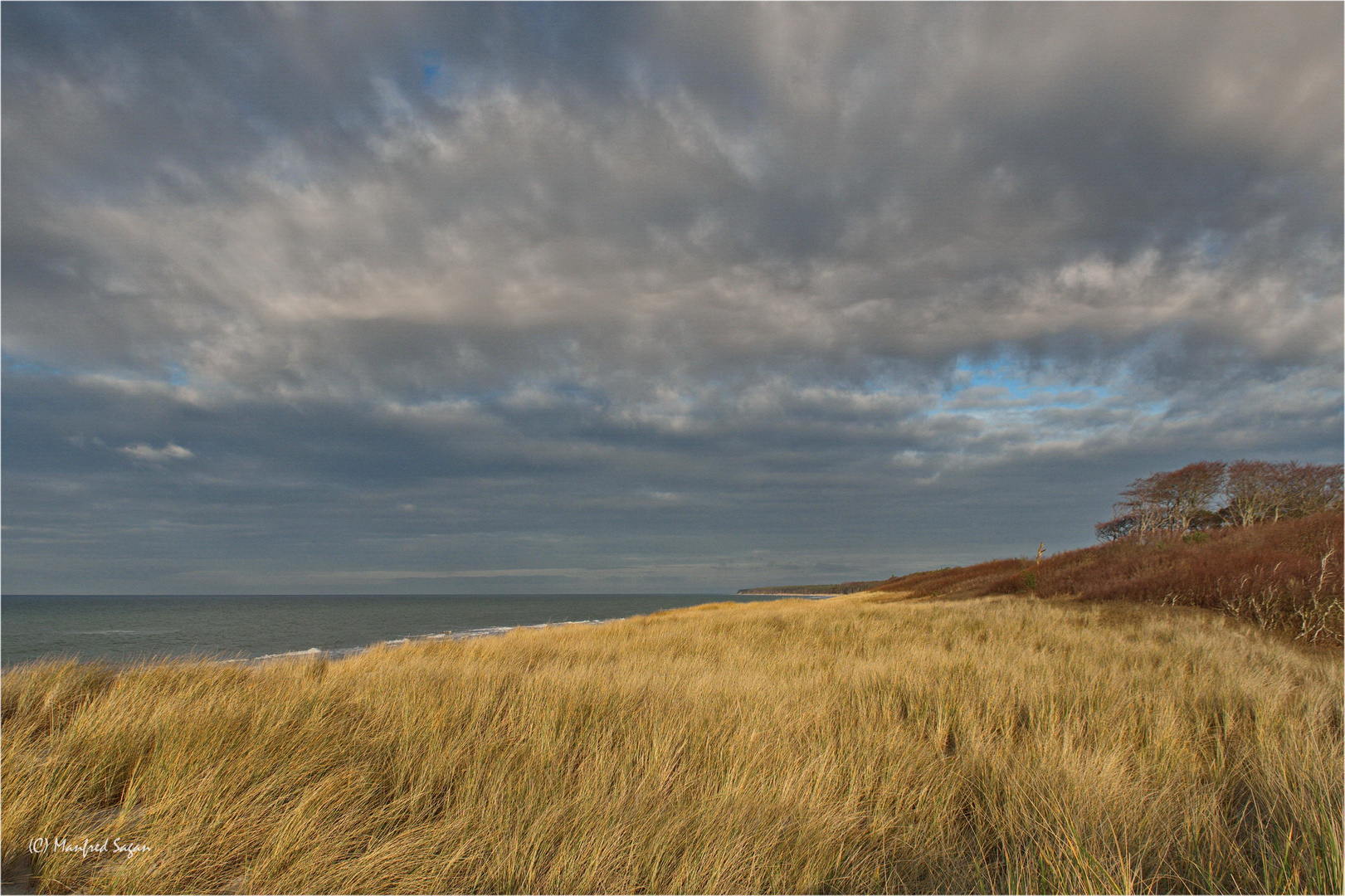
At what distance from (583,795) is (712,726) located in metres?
1.72

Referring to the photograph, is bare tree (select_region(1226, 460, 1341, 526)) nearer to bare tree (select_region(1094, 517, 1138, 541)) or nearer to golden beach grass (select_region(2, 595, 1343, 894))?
bare tree (select_region(1094, 517, 1138, 541))

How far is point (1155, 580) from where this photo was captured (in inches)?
666

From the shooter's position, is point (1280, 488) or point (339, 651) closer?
point (339, 651)

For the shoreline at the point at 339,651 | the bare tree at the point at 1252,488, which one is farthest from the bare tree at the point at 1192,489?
the shoreline at the point at 339,651

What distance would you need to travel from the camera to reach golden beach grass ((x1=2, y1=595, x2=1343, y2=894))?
2.98 meters

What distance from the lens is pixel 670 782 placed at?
4.10m

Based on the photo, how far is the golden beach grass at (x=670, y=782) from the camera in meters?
2.98

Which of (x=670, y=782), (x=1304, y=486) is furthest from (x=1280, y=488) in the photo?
(x=670, y=782)

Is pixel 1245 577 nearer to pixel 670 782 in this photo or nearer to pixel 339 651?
pixel 670 782

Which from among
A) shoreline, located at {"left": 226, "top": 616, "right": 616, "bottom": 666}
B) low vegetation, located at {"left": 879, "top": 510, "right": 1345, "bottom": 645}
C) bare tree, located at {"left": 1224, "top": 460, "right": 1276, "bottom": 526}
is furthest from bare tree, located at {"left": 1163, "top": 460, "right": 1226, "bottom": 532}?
shoreline, located at {"left": 226, "top": 616, "right": 616, "bottom": 666}

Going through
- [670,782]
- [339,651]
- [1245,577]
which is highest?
[1245,577]

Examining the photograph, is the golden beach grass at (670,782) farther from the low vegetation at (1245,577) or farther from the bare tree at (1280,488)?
the bare tree at (1280,488)

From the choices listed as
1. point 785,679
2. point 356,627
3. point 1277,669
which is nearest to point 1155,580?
point 1277,669

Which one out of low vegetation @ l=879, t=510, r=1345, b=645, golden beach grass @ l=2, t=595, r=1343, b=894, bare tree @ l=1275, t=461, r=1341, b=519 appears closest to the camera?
golden beach grass @ l=2, t=595, r=1343, b=894
